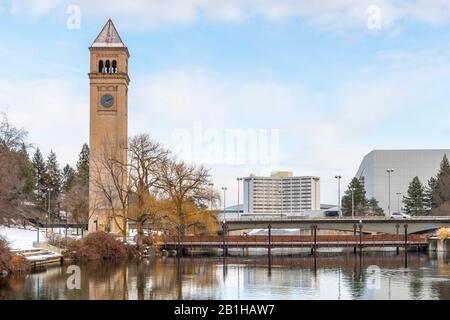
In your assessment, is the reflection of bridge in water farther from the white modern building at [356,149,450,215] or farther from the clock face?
the white modern building at [356,149,450,215]

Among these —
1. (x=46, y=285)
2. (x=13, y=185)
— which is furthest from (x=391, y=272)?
(x=13, y=185)

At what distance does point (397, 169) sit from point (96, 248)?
5428 inches

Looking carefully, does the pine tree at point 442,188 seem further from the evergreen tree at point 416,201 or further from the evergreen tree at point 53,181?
the evergreen tree at point 53,181

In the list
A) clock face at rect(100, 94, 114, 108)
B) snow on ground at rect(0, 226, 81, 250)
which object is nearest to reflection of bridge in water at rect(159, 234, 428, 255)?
snow on ground at rect(0, 226, 81, 250)

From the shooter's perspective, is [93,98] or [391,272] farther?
[93,98]

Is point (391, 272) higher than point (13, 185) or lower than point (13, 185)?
lower

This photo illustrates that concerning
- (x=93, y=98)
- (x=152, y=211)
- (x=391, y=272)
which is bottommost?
(x=391, y=272)

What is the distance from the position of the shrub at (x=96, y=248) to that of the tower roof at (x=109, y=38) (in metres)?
36.5

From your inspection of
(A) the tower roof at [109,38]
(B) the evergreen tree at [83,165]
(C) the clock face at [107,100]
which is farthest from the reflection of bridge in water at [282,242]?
(B) the evergreen tree at [83,165]
